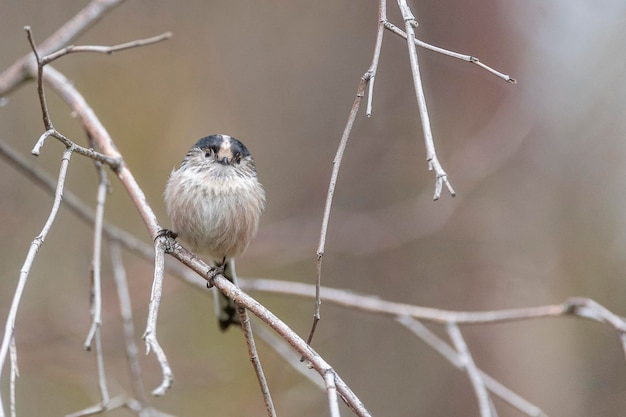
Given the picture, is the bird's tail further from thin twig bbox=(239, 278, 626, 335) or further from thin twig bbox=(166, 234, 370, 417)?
thin twig bbox=(166, 234, 370, 417)

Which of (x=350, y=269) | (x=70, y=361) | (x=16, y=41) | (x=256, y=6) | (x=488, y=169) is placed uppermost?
(x=256, y=6)

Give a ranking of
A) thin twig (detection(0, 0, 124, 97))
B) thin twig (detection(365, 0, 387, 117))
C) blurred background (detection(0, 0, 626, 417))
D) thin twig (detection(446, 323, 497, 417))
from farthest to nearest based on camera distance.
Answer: blurred background (detection(0, 0, 626, 417)), thin twig (detection(0, 0, 124, 97)), thin twig (detection(446, 323, 497, 417)), thin twig (detection(365, 0, 387, 117))

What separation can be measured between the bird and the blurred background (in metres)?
2.19

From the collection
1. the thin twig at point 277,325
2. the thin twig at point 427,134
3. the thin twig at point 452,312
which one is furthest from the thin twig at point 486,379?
the thin twig at point 427,134

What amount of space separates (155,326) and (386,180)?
5.00m

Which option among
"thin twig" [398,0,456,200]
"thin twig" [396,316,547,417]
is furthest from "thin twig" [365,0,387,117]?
"thin twig" [396,316,547,417]

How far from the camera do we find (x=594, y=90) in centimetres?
645

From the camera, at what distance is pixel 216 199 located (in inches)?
149

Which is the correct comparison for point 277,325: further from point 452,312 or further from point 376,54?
point 452,312

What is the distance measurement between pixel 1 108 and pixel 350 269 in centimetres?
348

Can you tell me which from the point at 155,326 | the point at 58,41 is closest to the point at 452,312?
the point at 155,326

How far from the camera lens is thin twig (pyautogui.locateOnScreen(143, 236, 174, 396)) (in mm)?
1765

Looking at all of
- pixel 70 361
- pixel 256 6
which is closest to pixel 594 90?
pixel 256 6

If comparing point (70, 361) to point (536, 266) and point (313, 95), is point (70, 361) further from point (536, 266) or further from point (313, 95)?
point (536, 266)
